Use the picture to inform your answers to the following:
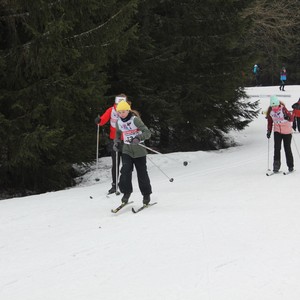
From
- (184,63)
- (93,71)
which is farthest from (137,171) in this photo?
(184,63)

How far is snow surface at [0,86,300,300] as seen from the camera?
429 centimetres

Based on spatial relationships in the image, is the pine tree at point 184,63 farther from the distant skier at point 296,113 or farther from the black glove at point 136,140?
the black glove at point 136,140

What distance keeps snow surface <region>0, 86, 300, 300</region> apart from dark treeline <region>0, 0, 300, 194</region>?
1582 mm

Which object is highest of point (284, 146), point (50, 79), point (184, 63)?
point (184, 63)

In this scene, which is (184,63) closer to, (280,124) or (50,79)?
(280,124)

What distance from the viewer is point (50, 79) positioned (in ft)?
32.7

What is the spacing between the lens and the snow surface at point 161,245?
4289 millimetres

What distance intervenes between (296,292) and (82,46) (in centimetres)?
811

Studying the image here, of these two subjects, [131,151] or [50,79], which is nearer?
[131,151]

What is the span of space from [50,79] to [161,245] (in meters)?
5.76

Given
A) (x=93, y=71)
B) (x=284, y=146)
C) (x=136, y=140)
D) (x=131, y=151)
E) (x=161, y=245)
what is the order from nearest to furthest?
(x=161, y=245) → (x=136, y=140) → (x=131, y=151) → (x=284, y=146) → (x=93, y=71)

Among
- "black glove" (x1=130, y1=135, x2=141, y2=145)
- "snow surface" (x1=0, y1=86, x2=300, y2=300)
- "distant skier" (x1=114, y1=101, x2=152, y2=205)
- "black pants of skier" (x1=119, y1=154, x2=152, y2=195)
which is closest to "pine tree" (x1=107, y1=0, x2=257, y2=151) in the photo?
"snow surface" (x1=0, y1=86, x2=300, y2=300)

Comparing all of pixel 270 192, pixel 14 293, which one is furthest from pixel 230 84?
pixel 14 293

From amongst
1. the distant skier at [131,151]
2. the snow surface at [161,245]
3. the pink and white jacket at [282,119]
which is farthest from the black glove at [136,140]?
the pink and white jacket at [282,119]
